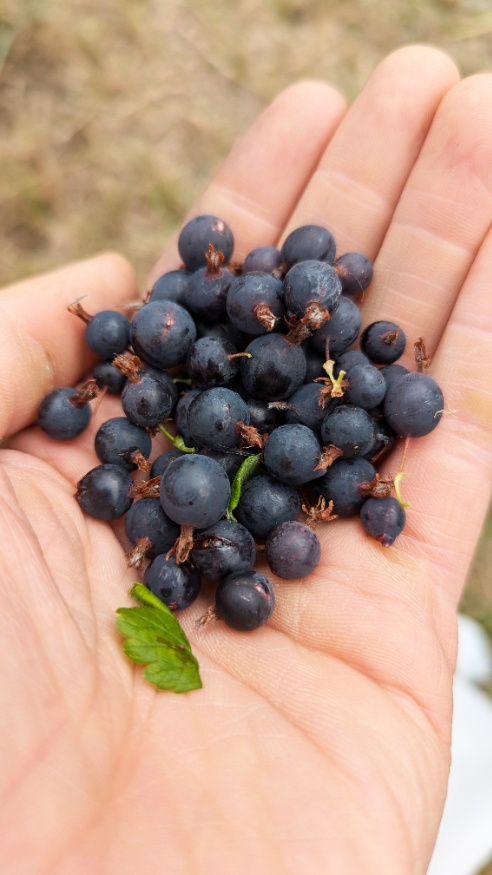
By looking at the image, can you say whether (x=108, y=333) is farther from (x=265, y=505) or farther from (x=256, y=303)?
(x=265, y=505)

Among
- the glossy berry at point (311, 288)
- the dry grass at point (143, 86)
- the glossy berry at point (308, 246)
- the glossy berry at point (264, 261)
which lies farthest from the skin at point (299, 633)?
the dry grass at point (143, 86)

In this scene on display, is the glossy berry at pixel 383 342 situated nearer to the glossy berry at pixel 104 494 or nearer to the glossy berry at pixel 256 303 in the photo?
the glossy berry at pixel 256 303

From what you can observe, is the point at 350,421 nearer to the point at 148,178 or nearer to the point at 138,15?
the point at 148,178

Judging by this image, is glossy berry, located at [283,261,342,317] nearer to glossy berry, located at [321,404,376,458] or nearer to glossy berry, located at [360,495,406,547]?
glossy berry, located at [321,404,376,458]

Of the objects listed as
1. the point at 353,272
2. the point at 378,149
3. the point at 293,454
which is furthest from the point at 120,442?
the point at 378,149

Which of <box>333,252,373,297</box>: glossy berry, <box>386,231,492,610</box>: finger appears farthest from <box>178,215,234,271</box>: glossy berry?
<box>386,231,492,610</box>: finger

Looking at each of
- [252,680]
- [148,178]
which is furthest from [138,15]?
[252,680]

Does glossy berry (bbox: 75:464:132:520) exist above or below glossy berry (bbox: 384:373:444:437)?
below
